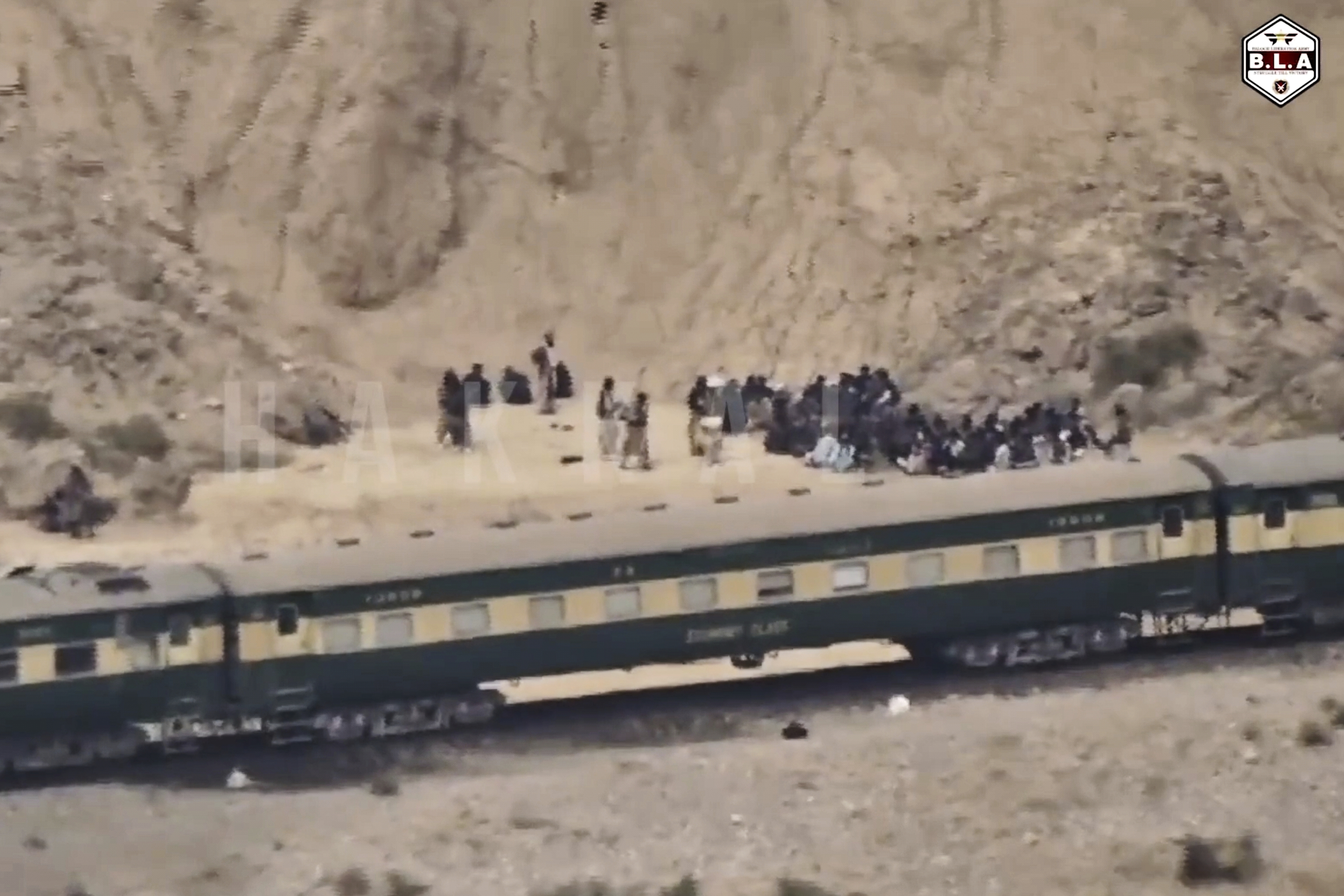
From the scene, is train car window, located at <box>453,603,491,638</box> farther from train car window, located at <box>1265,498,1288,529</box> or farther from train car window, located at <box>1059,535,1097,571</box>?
train car window, located at <box>1265,498,1288,529</box>

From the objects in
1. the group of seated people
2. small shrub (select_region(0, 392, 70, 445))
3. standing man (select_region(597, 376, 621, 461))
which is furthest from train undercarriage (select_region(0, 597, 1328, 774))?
small shrub (select_region(0, 392, 70, 445))

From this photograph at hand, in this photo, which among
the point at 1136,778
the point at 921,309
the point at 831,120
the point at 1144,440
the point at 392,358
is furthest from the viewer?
the point at 831,120

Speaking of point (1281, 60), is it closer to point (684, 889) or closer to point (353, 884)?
point (684, 889)

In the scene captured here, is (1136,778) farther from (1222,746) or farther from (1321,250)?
(1321,250)

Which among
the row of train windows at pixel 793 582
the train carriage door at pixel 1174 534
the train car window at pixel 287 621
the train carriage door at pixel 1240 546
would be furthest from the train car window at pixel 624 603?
the train carriage door at pixel 1240 546

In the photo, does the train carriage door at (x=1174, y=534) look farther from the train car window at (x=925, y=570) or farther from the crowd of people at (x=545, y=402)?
the crowd of people at (x=545, y=402)

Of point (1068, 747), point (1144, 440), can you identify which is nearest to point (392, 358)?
point (1144, 440)
